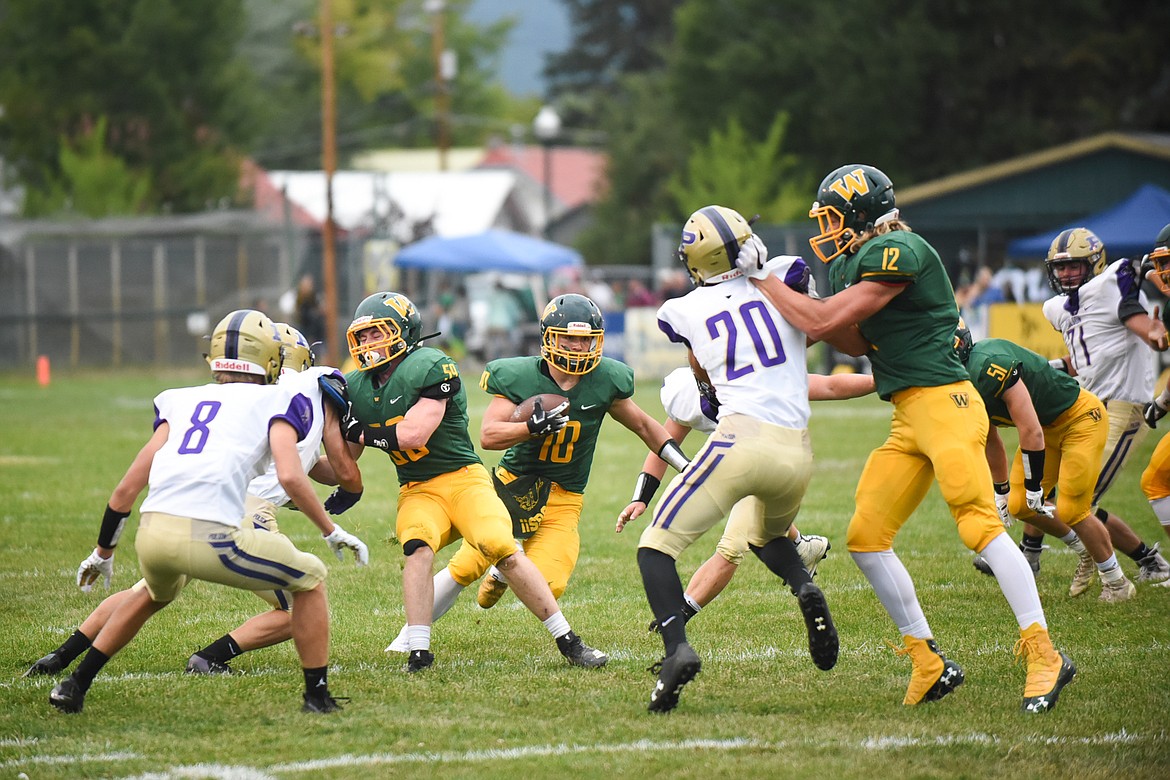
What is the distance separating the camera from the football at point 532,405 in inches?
237

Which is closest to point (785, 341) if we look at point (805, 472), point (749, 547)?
point (805, 472)

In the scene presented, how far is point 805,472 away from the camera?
5.20 metres

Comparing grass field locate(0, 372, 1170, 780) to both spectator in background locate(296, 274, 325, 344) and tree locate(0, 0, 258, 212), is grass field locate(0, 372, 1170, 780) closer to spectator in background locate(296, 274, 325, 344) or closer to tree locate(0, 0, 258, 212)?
spectator in background locate(296, 274, 325, 344)

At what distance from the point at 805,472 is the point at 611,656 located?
1479mm

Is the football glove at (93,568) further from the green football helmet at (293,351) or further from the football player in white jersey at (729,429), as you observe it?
the football player in white jersey at (729,429)

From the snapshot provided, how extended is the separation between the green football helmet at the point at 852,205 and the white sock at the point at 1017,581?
135 centimetres

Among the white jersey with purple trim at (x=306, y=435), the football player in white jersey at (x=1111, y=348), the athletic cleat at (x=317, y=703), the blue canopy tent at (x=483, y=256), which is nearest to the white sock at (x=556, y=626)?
the athletic cleat at (x=317, y=703)

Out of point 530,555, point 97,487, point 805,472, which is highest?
point 805,472

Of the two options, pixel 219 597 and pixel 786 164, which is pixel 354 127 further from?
pixel 219 597

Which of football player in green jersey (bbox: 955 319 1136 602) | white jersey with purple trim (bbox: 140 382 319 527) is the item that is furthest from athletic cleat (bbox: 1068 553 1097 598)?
white jersey with purple trim (bbox: 140 382 319 527)

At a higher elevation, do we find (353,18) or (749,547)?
(353,18)

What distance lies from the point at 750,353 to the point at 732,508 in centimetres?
99

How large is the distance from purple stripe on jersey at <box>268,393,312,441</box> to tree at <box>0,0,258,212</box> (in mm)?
31249

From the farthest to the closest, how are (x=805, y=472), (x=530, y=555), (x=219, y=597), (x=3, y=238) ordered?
(x=3, y=238)
(x=219, y=597)
(x=530, y=555)
(x=805, y=472)
